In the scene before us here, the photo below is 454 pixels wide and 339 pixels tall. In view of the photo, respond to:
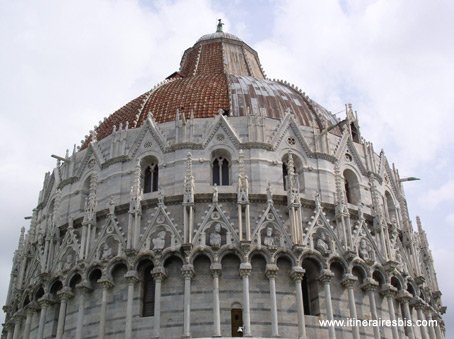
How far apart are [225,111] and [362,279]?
9930 mm

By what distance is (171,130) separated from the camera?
29.2 metres

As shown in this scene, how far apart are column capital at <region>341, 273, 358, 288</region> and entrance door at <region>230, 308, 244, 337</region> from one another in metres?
4.46

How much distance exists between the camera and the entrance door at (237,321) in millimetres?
23283

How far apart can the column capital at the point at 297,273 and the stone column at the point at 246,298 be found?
1700mm

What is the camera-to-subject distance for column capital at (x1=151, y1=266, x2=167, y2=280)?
24.4 meters

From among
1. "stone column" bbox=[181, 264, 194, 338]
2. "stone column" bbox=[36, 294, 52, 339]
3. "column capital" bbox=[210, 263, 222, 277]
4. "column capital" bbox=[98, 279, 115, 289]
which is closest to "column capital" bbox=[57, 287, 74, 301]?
"stone column" bbox=[36, 294, 52, 339]

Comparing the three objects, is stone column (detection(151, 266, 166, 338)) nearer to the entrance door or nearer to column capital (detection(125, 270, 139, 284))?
column capital (detection(125, 270, 139, 284))

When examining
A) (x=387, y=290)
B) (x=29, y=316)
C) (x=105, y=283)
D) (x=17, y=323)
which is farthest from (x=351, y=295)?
(x=17, y=323)

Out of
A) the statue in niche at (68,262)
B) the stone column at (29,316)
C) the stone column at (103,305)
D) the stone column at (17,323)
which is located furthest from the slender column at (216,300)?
the stone column at (17,323)

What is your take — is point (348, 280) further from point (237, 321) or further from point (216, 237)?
point (216, 237)

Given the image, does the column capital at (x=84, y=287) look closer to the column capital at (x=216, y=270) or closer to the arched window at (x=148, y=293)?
the arched window at (x=148, y=293)

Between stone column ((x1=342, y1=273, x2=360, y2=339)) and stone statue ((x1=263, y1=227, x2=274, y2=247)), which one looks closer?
stone column ((x1=342, y1=273, x2=360, y2=339))

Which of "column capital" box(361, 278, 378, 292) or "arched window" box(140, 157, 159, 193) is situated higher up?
"arched window" box(140, 157, 159, 193)

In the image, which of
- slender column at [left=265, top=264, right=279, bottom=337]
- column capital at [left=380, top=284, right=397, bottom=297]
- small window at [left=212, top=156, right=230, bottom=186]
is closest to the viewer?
slender column at [left=265, top=264, right=279, bottom=337]
